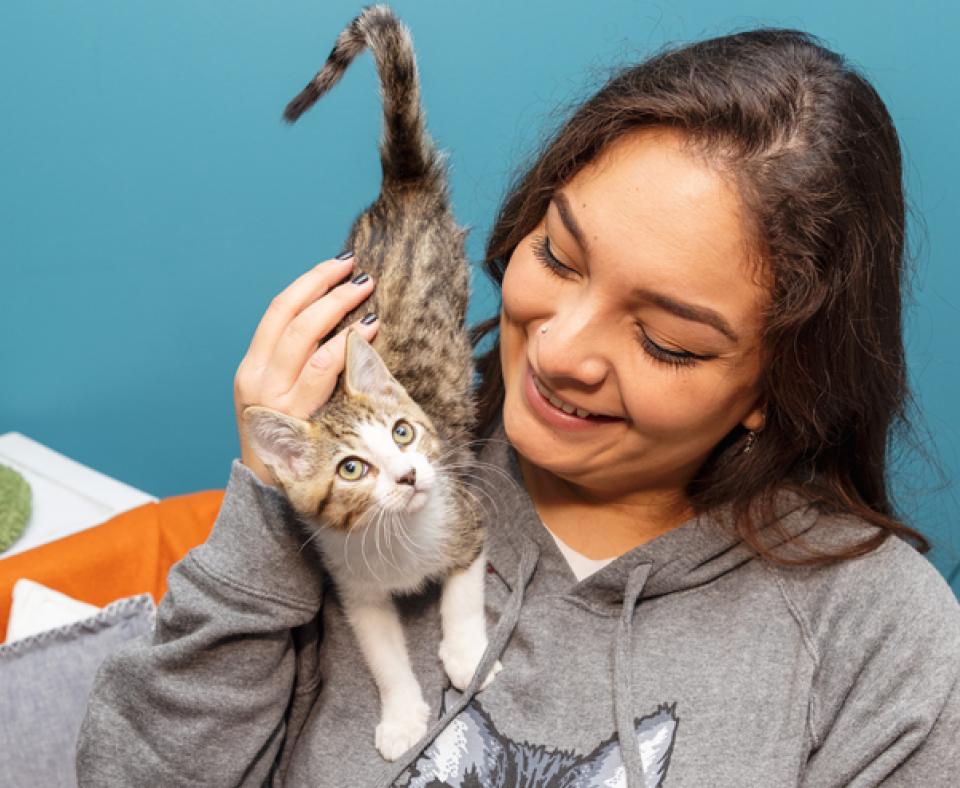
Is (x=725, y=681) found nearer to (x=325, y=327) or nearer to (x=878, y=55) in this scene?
(x=325, y=327)

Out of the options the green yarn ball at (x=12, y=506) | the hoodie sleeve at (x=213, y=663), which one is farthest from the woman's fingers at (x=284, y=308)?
the green yarn ball at (x=12, y=506)

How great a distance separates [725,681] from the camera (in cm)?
113

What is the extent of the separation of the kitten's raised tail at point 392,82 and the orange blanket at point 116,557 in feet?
3.15

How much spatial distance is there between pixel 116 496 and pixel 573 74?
149cm

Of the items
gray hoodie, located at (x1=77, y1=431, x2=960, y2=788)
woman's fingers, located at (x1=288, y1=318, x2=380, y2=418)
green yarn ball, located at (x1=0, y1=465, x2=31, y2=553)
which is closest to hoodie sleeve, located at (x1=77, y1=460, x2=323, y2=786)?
gray hoodie, located at (x1=77, y1=431, x2=960, y2=788)

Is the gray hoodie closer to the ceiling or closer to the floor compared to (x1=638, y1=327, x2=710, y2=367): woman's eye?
closer to the floor

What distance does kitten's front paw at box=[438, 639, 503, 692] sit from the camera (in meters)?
1.16

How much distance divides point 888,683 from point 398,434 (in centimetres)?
65

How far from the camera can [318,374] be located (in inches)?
45.9

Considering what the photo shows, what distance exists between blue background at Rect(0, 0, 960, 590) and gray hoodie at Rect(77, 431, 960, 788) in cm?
77

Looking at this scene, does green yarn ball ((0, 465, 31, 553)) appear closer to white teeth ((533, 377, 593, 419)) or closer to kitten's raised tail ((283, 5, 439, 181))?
kitten's raised tail ((283, 5, 439, 181))

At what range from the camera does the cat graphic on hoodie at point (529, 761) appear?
1.08 metres

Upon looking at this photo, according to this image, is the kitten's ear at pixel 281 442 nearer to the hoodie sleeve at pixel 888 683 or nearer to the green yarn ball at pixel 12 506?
the hoodie sleeve at pixel 888 683

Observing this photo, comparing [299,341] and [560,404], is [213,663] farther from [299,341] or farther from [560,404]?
[560,404]
